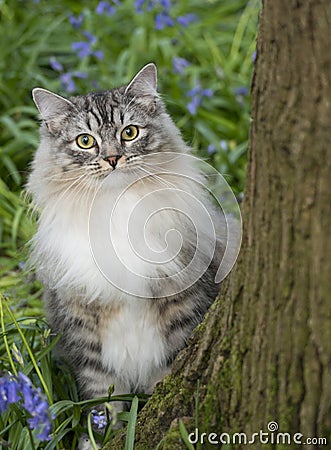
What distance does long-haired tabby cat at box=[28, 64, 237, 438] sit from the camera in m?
2.85

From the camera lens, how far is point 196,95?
16.7 feet

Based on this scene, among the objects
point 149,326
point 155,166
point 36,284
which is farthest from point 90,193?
point 36,284

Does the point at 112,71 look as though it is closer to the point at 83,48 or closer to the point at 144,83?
the point at 83,48

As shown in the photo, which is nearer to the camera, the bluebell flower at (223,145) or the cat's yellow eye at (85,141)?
the cat's yellow eye at (85,141)

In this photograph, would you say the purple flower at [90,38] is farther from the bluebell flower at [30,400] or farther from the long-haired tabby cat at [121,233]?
the bluebell flower at [30,400]

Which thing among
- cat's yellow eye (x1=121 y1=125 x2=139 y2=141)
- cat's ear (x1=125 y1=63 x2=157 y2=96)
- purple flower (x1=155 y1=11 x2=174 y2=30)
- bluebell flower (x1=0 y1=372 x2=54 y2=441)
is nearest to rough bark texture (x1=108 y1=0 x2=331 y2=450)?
bluebell flower (x1=0 y1=372 x2=54 y2=441)

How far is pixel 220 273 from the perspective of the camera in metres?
3.13

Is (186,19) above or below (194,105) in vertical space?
above

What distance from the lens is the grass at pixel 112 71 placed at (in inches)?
184

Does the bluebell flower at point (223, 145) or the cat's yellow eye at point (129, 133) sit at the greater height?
the bluebell flower at point (223, 145)

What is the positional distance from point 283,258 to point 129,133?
1199 millimetres

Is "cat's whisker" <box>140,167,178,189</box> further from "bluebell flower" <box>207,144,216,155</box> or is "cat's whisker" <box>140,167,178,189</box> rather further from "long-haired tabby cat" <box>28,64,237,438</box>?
"bluebell flower" <box>207,144,216,155</box>

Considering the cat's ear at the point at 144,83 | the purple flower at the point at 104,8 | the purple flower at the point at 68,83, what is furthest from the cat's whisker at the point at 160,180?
the purple flower at the point at 104,8

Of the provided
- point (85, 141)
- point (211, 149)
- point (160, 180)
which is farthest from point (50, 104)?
point (211, 149)
